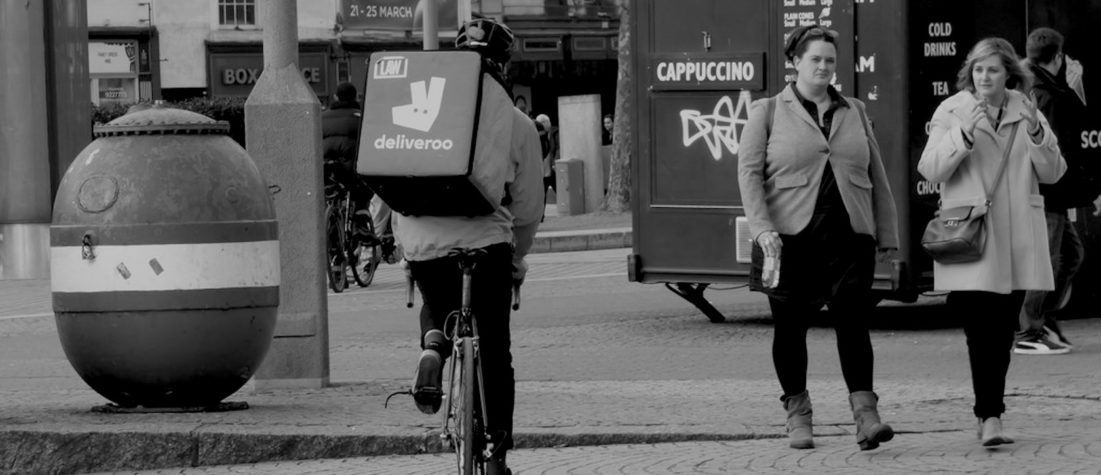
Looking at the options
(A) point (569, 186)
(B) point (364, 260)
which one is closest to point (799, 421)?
(B) point (364, 260)

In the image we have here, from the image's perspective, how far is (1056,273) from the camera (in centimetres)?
1097

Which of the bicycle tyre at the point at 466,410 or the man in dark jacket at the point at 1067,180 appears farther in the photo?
the man in dark jacket at the point at 1067,180

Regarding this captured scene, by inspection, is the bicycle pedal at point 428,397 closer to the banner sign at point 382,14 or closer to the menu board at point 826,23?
the menu board at point 826,23

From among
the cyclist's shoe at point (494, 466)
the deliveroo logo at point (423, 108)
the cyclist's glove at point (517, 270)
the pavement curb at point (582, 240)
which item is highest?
the deliveroo logo at point (423, 108)

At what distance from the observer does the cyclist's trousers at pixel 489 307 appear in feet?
21.1

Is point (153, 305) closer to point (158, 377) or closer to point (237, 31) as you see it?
point (158, 377)

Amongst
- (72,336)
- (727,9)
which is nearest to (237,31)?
(727,9)

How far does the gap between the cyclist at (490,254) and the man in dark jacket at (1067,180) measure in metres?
5.05

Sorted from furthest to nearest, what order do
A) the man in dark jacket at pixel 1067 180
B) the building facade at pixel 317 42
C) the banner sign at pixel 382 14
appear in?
the banner sign at pixel 382 14 → the building facade at pixel 317 42 → the man in dark jacket at pixel 1067 180

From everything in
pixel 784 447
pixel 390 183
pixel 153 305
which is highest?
pixel 390 183

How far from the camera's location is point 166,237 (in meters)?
8.01

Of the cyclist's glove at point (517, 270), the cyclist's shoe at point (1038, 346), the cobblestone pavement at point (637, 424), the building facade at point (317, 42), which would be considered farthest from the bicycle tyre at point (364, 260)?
the building facade at point (317, 42)

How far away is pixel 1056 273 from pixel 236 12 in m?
31.7

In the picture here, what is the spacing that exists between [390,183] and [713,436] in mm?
2103
